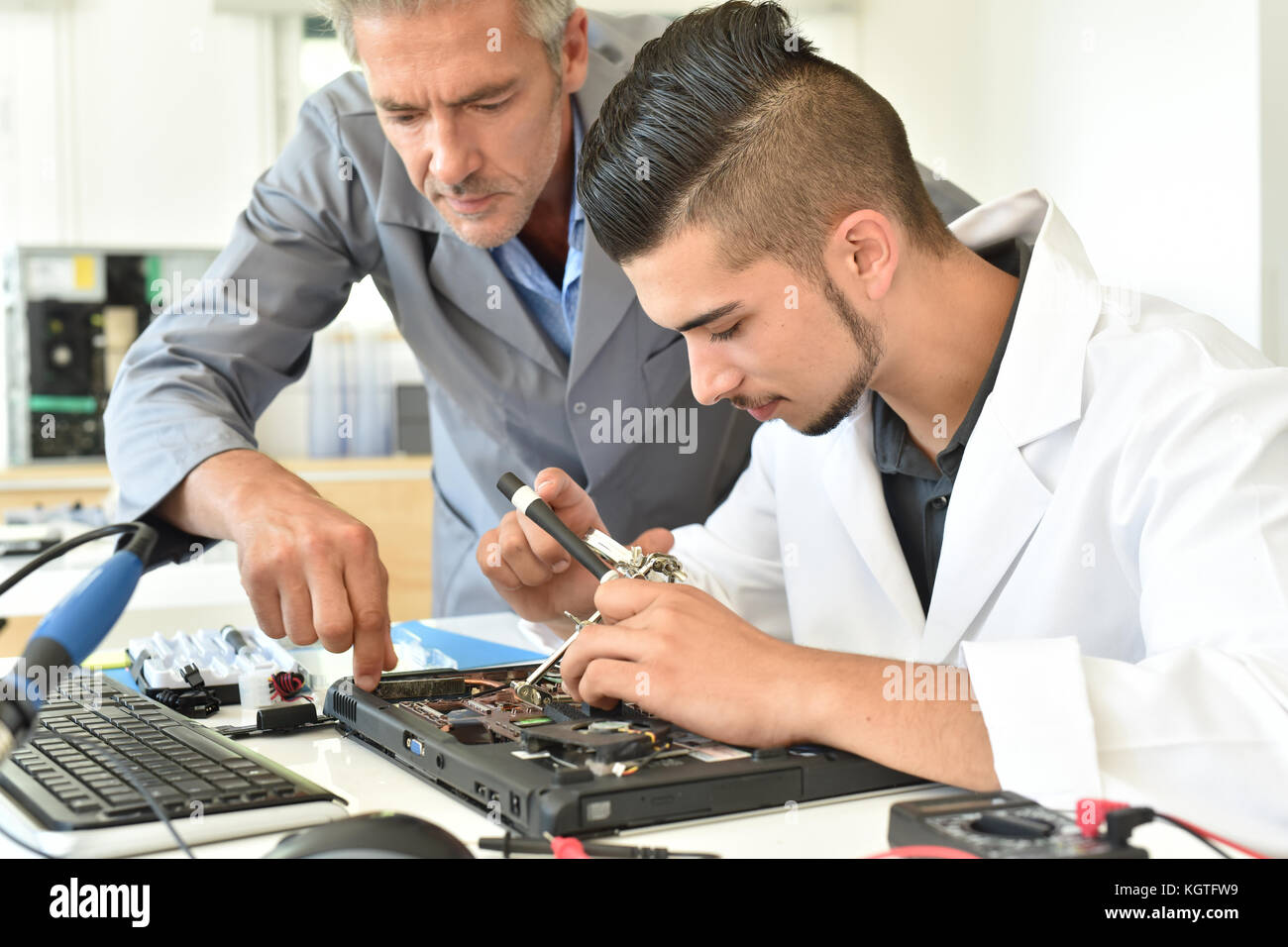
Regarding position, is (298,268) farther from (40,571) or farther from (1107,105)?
(1107,105)

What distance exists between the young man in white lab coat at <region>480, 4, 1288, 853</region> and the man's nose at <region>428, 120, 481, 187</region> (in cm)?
22

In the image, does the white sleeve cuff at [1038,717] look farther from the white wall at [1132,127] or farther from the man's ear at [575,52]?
the white wall at [1132,127]

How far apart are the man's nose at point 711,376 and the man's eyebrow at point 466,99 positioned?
18.4 inches

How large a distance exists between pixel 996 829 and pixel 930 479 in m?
0.74

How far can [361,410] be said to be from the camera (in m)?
5.04

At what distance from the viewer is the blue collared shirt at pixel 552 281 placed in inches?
68.8

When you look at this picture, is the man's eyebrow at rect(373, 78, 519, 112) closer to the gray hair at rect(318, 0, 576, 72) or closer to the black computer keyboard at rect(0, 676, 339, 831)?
the gray hair at rect(318, 0, 576, 72)

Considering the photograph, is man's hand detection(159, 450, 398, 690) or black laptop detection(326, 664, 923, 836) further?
man's hand detection(159, 450, 398, 690)

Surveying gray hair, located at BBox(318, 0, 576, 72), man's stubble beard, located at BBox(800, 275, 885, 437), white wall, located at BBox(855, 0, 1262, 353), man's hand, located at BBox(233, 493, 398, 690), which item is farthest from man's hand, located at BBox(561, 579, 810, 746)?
white wall, located at BBox(855, 0, 1262, 353)

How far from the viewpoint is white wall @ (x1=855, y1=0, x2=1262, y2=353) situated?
9.38 feet

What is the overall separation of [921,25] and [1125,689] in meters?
4.61

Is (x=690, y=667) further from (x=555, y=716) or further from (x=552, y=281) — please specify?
(x=552, y=281)

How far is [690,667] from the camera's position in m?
0.94
